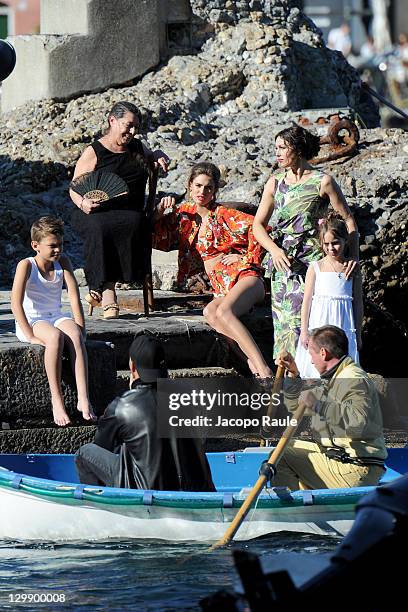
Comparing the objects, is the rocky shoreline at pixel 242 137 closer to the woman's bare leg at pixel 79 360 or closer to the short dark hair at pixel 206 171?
the short dark hair at pixel 206 171

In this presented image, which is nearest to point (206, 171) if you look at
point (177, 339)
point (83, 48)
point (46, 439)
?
point (177, 339)

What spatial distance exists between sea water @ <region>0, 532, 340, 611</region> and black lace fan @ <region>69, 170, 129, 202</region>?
Result: 2.99 m

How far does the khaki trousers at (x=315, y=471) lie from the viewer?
766cm

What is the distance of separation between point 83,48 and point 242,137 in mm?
1634

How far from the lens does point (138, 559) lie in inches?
291

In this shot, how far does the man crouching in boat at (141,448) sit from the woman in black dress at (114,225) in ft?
7.39

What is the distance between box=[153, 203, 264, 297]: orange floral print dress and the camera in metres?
9.41

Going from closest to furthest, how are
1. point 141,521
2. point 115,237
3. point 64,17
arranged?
point 141,521
point 115,237
point 64,17

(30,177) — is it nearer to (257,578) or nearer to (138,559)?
(138,559)

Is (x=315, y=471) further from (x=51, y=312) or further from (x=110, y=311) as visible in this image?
(x=110, y=311)

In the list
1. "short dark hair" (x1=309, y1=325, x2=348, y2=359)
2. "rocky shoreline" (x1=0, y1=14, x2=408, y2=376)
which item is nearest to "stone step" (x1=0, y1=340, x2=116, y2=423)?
"short dark hair" (x1=309, y1=325, x2=348, y2=359)

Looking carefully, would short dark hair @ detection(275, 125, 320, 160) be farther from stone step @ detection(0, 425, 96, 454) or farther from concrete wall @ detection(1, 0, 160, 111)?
concrete wall @ detection(1, 0, 160, 111)

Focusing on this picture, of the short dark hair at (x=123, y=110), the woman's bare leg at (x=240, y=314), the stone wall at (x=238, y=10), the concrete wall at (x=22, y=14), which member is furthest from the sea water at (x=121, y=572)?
the concrete wall at (x=22, y=14)

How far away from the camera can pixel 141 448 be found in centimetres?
745
